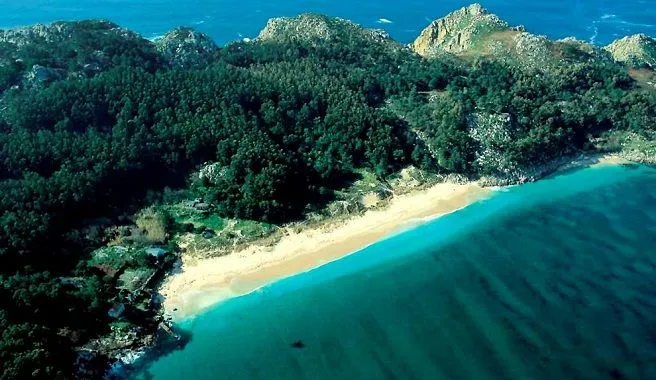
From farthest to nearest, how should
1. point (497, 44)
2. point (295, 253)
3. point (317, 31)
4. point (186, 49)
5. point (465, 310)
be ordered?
point (317, 31), point (497, 44), point (186, 49), point (295, 253), point (465, 310)

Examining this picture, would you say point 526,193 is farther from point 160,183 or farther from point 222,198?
point 160,183

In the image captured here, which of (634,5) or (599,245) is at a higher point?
(634,5)

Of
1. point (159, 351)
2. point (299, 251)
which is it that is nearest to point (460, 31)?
point (299, 251)

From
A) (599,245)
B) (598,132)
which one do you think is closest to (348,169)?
(599,245)

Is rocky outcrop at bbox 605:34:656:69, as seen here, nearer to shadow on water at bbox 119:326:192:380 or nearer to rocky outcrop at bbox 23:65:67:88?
shadow on water at bbox 119:326:192:380

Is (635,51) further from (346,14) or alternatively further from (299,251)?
(299,251)

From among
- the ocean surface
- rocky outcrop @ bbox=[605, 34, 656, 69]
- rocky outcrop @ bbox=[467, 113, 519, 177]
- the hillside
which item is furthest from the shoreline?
the ocean surface
